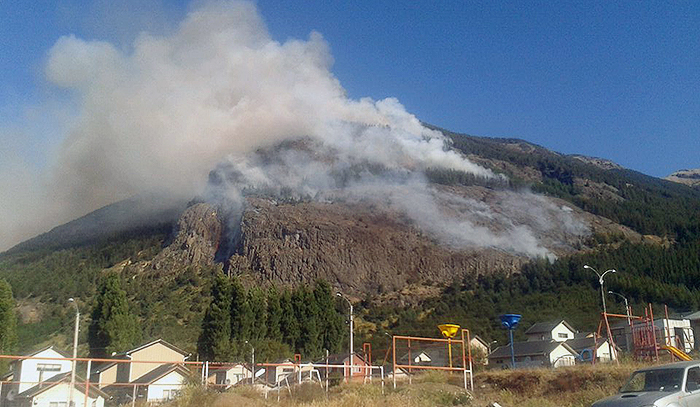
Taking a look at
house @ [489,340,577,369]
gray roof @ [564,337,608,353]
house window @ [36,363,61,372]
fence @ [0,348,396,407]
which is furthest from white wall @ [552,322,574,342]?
house window @ [36,363,61,372]

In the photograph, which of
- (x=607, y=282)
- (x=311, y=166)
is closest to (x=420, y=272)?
(x=607, y=282)

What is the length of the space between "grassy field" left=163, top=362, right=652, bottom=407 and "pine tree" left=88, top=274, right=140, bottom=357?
34637 mm

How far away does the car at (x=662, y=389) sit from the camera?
41.0ft

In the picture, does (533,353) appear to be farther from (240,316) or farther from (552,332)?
(240,316)

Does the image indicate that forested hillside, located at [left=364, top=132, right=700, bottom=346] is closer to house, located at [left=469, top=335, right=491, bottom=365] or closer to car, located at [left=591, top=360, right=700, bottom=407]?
house, located at [left=469, top=335, right=491, bottom=365]

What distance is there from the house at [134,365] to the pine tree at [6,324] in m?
6.48

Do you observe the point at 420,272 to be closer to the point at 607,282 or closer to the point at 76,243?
the point at 607,282

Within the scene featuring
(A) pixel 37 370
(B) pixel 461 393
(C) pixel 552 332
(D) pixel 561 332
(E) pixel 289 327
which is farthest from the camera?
(D) pixel 561 332

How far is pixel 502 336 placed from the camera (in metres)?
88.2

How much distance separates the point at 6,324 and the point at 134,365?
10.0 metres

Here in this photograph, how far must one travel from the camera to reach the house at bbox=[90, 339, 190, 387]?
4959 centimetres

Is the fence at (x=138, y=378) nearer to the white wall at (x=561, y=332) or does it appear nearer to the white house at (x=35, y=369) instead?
the white house at (x=35, y=369)

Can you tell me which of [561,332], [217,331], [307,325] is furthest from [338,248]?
[217,331]

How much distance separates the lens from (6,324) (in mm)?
46094
